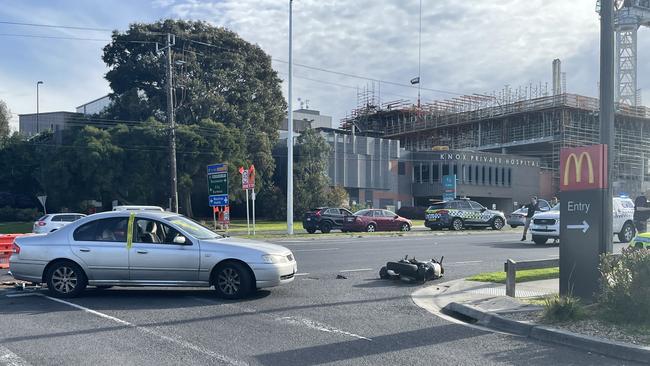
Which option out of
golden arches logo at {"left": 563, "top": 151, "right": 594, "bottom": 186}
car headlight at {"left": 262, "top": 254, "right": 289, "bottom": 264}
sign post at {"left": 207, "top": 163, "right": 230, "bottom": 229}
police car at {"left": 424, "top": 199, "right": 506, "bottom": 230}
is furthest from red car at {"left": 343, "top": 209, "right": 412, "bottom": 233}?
golden arches logo at {"left": 563, "top": 151, "right": 594, "bottom": 186}

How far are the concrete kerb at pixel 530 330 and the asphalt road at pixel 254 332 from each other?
7.0 inches

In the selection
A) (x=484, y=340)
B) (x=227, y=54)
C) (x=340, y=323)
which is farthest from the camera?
(x=227, y=54)

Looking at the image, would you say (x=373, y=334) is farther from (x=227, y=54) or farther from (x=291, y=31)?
(x=227, y=54)

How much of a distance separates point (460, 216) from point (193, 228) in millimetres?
26120

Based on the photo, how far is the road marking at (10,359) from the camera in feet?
20.8

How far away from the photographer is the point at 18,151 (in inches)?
2156

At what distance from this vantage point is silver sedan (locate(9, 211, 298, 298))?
33.4ft

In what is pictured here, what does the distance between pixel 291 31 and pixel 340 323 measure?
24.9 metres

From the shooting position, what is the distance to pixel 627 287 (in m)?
7.79

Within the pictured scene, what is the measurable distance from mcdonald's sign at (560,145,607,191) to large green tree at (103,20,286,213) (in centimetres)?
3914

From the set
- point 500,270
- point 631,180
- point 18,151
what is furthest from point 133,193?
point 631,180

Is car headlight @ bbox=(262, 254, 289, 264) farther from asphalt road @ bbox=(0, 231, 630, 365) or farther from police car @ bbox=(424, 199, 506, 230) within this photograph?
police car @ bbox=(424, 199, 506, 230)

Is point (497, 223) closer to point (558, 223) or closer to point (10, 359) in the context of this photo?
point (558, 223)

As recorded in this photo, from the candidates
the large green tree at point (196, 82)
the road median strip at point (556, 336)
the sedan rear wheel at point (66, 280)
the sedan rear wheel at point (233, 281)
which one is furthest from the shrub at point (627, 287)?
the large green tree at point (196, 82)
